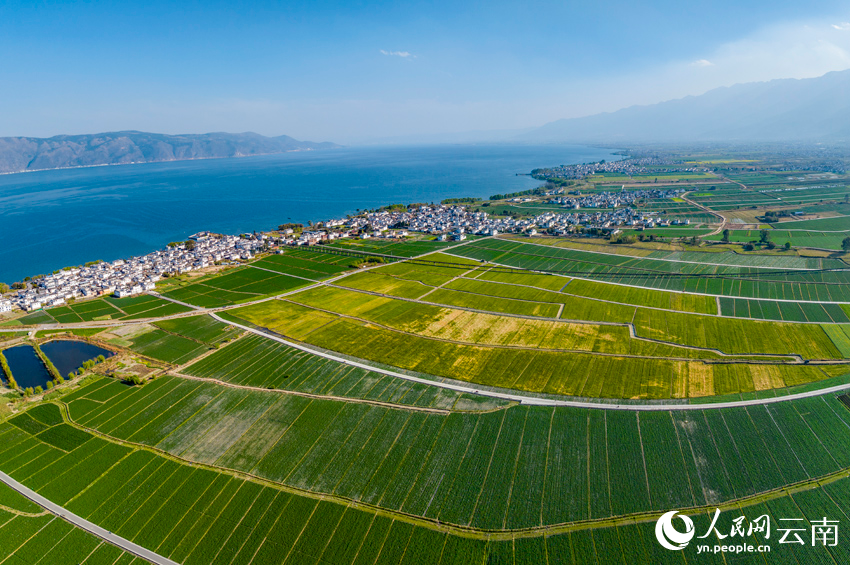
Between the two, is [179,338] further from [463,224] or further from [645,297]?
[463,224]

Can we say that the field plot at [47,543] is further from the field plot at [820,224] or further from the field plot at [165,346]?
the field plot at [820,224]

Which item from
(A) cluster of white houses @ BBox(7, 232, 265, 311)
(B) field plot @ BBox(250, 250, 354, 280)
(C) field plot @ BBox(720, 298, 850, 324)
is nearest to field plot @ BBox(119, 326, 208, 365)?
(A) cluster of white houses @ BBox(7, 232, 265, 311)

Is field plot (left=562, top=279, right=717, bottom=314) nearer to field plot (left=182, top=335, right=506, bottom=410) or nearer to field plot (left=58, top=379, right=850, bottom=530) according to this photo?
field plot (left=58, top=379, right=850, bottom=530)

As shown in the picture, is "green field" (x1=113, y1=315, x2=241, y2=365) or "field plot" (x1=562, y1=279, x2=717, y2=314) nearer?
"green field" (x1=113, y1=315, x2=241, y2=365)

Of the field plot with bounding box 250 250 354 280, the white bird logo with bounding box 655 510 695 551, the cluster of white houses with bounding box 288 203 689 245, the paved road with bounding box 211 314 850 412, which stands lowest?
the white bird logo with bounding box 655 510 695 551

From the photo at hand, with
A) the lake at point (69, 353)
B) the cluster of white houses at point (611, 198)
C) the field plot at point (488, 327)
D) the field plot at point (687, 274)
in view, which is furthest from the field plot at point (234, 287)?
the cluster of white houses at point (611, 198)

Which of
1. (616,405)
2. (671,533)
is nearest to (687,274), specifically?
(616,405)
